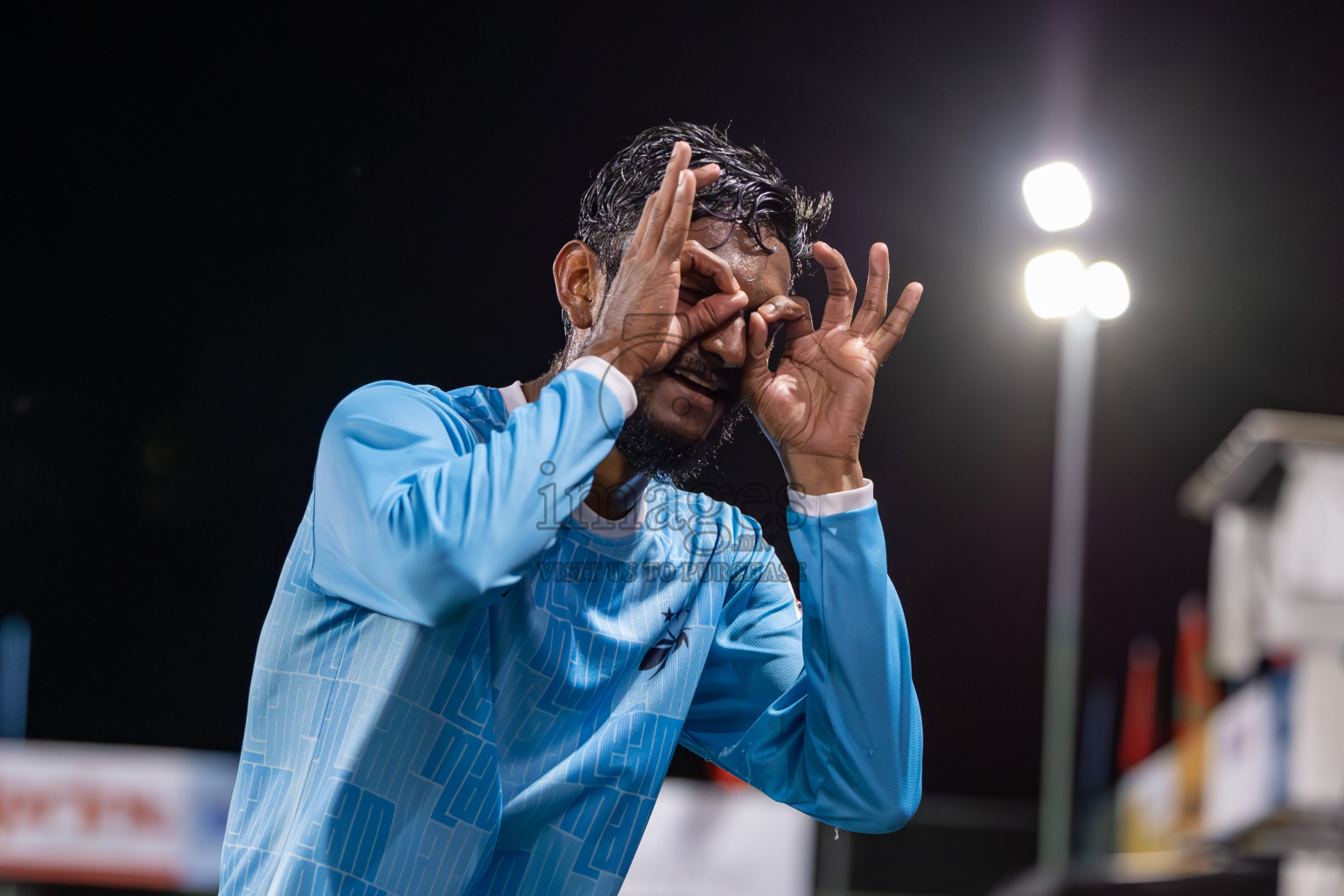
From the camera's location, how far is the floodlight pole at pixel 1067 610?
26.1 feet

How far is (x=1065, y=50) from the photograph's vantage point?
438cm

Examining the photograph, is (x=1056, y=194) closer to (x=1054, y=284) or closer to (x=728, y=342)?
(x=1054, y=284)

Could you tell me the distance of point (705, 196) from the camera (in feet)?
6.95

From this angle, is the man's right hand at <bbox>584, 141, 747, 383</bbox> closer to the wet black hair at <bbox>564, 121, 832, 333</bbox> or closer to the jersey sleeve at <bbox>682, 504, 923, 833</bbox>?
the wet black hair at <bbox>564, 121, 832, 333</bbox>

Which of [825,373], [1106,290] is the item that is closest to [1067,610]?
[1106,290]

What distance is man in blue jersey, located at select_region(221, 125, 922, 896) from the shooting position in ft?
5.16

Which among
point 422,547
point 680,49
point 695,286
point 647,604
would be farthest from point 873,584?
point 680,49

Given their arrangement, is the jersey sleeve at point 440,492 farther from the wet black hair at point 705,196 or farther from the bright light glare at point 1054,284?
the bright light glare at point 1054,284

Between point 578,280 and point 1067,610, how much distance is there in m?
6.87

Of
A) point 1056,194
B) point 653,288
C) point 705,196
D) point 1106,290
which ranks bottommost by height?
point 653,288

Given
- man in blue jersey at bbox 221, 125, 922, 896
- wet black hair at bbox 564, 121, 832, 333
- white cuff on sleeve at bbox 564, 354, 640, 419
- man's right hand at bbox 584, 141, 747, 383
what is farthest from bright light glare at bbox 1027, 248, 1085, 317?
white cuff on sleeve at bbox 564, 354, 640, 419

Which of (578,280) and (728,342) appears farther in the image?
(578,280)

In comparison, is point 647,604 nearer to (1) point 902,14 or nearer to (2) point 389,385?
(2) point 389,385

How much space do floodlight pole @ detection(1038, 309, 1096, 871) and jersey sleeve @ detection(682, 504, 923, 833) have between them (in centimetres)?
609
